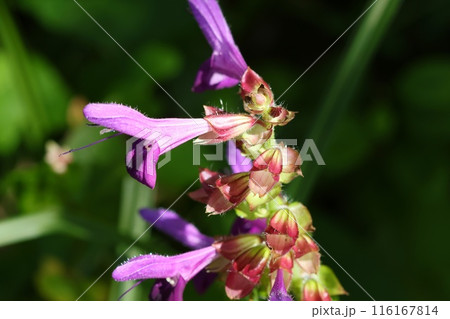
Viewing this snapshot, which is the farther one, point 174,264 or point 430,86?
point 430,86

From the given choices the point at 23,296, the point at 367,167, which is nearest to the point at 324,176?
the point at 367,167

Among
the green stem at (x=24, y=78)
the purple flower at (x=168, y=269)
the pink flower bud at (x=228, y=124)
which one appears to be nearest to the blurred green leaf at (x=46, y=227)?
the purple flower at (x=168, y=269)

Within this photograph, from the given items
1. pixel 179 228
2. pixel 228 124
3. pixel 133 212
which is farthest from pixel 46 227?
pixel 228 124

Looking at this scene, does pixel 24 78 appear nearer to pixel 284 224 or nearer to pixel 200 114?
pixel 200 114

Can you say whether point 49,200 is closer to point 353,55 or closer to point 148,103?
point 148,103

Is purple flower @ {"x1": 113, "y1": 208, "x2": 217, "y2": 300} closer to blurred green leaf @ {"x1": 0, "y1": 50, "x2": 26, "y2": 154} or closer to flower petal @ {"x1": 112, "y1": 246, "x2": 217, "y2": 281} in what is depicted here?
flower petal @ {"x1": 112, "y1": 246, "x2": 217, "y2": 281}

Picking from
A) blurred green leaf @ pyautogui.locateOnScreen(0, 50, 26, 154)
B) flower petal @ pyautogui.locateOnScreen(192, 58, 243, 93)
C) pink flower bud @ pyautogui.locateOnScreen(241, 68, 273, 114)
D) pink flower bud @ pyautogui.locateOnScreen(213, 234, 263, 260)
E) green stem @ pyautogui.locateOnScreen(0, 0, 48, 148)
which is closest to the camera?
pink flower bud @ pyautogui.locateOnScreen(241, 68, 273, 114)
